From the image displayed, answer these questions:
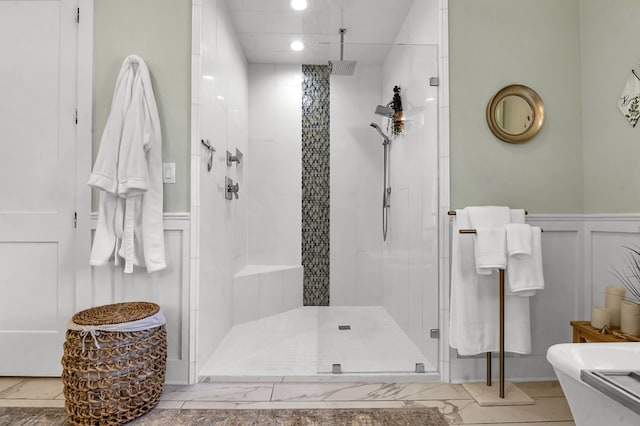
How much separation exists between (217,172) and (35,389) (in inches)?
62.1

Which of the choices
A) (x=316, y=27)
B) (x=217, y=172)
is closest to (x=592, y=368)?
(x=217, y=172)

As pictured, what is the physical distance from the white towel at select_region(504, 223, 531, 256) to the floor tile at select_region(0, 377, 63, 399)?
96.1 inches

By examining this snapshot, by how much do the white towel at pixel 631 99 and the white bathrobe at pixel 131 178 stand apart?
243 cm

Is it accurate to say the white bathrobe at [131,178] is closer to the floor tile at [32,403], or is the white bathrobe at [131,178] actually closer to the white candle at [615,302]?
the floor tile at [32,403]

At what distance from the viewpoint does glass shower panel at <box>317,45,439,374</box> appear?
2.30 m

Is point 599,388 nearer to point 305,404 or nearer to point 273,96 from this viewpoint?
point 305,404

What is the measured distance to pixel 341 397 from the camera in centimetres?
198

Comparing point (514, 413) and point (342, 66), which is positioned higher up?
point (342, 66)

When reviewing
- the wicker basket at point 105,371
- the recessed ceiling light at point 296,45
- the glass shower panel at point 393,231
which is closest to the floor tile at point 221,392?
the wicker basket at point 105,371

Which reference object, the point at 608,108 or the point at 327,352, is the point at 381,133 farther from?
the point at 327,352

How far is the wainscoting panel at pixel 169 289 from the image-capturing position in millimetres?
2133

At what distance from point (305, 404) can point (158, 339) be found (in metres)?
0.79

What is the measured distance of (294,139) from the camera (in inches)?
136

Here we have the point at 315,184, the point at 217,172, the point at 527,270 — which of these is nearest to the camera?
the point at 527,270
